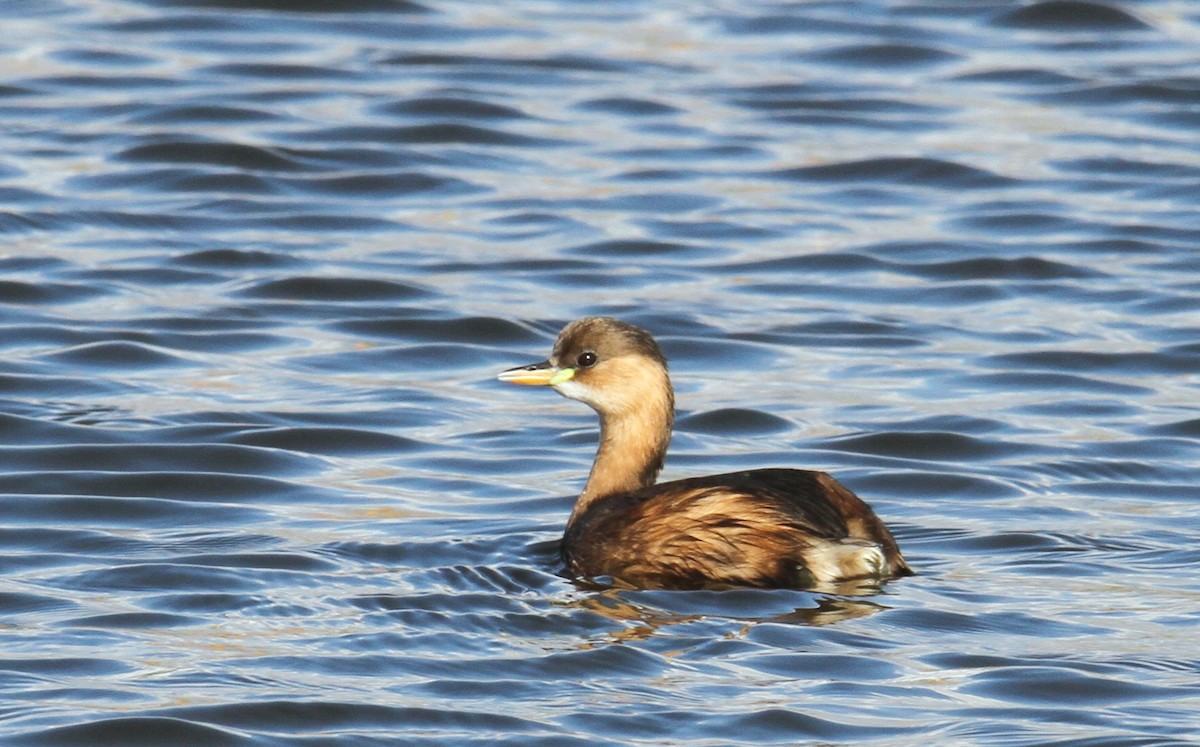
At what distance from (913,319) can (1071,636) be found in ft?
17.3

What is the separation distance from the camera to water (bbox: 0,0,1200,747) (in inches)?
287

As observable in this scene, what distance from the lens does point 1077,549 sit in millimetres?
8914

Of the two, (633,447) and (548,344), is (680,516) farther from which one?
(548,344)

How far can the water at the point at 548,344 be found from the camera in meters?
7.29

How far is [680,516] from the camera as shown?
8.42 meters

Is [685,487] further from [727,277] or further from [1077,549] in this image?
[727,277]

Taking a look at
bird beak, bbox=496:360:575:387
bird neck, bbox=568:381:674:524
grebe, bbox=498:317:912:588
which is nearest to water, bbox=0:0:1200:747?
grebe, bbox=498:317:912:588

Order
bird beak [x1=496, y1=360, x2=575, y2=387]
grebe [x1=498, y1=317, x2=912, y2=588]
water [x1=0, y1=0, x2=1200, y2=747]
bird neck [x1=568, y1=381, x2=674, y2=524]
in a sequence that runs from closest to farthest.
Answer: water [x1=0, y1=0, x2=1200, y2=747] → grebe [x1=498, y1=317, x2=912, y2=588] → bird neck [x1=568, y1=381, x2=674, y2=524] → bird beak [x1=496, y1=360, x2=575, y2=387]

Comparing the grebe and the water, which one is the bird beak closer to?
the grebe

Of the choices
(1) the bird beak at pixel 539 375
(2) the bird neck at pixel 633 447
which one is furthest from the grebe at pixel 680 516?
(1) the bird beak at pixel 539 375

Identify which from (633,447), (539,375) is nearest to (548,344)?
(539,375)

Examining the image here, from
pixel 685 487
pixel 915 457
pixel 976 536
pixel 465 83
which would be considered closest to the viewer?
pixel 685 487

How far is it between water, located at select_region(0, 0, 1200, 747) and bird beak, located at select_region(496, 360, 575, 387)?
20.9 inches

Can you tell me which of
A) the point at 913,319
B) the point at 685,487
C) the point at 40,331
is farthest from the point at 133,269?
the point at 685,487
